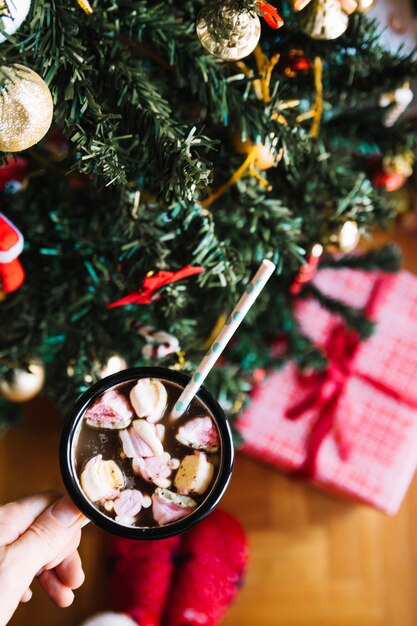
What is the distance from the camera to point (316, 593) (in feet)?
3.70

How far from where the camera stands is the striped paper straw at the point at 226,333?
1.66ft

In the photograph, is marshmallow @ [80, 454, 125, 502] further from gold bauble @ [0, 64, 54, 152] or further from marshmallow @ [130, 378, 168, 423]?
gold bauble @ [0, 64, 54, 152]

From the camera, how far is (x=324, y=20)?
0.58 meters

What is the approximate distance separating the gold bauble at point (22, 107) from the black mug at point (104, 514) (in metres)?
0.21

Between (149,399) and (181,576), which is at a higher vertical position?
(149,399)

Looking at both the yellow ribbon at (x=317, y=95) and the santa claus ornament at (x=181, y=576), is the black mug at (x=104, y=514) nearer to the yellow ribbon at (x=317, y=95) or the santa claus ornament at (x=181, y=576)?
the yellow ribbon at (x=317, y=95)

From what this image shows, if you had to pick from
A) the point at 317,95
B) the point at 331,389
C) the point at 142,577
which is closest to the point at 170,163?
the point at 317,95

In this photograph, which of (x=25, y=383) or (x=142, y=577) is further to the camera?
(x=142, y=577)

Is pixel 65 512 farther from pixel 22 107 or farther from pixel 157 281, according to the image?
pixel 22 107

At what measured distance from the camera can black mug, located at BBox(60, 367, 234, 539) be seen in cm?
51

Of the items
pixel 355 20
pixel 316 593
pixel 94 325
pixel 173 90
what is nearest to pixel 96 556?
pixel 316 593

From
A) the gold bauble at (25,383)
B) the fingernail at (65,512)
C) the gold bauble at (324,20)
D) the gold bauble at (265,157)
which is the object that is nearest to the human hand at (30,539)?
the fingernail at (65,512)

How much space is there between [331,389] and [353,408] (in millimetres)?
51

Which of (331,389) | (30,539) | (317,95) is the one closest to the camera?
(30,539)
